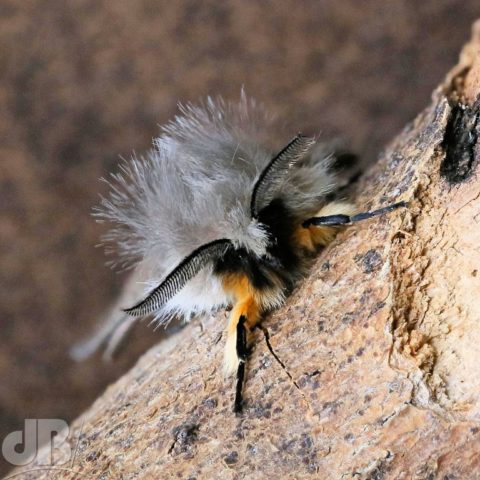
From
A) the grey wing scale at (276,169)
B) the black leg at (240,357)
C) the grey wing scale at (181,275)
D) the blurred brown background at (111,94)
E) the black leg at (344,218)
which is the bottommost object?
the black leg at (240,357)

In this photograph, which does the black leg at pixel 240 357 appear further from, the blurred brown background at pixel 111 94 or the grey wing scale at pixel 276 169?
the blurred brown background at pixel 111 94

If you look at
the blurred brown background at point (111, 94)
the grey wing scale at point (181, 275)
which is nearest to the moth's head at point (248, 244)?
the grey wing scale at point (181, 275)

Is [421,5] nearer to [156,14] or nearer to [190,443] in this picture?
[156,14]

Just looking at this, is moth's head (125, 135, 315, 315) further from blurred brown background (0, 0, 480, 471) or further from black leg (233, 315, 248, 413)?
blurred brown background (0, 0, 480, 471)

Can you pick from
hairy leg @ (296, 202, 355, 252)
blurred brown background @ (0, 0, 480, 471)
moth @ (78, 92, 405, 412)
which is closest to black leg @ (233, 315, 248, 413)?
moth @ (78, 92, 405, 412)

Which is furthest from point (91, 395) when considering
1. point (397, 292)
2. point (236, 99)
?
point (397, 292)

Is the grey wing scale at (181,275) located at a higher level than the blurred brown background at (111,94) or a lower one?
lower

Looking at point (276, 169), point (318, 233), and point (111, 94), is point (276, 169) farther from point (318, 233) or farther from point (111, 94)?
point (111, 94)
